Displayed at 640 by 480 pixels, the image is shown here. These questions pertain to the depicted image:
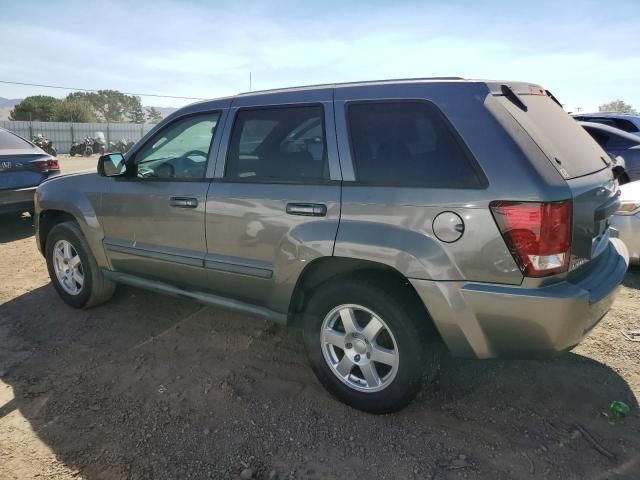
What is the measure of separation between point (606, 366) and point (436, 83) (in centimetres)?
227

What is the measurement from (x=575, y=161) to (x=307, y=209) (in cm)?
147

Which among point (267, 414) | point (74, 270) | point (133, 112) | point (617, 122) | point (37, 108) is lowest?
point (267, 414)

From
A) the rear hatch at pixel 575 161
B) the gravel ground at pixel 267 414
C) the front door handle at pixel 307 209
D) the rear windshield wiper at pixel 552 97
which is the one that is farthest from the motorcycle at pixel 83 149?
the rear hatch at pixel 575 161

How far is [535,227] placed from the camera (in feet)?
7.21

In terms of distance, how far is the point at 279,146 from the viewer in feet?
10.1

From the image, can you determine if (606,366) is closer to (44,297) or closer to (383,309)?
(383,309)

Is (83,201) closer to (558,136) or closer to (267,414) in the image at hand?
(267,414)

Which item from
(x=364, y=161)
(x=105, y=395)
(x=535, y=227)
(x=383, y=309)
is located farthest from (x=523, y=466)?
(x=105, y=395)

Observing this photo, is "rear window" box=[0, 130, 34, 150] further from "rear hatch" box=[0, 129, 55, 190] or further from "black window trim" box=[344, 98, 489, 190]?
"black window trim" box=[344, 98, 489, 190]

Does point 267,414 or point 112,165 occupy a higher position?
point 112,165

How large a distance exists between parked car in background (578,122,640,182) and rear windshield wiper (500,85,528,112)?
197 inches

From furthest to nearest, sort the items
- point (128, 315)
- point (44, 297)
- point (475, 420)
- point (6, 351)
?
point (44, 297) < point (128, 315) < point (6, 351) < point (475, 420)

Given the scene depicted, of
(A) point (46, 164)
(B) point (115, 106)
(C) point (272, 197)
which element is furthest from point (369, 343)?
(B) point (115, 106)

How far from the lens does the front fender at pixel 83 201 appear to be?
398cm
